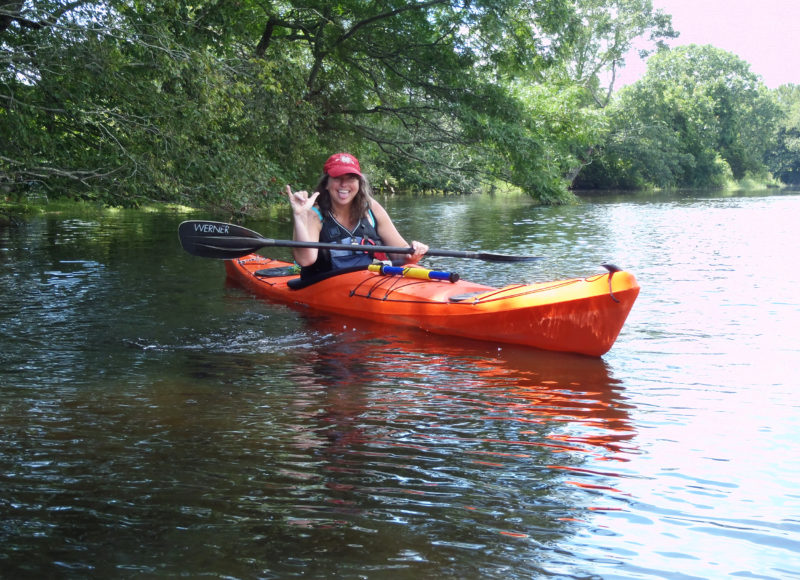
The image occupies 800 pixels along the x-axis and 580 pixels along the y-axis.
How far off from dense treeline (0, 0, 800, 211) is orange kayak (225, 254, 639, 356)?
139 inches

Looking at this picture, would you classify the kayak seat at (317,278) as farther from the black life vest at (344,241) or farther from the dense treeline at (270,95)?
the dense treeline at (270,95)

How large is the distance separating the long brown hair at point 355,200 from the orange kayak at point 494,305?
540 millimetres

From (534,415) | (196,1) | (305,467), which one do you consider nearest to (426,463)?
(305,467)

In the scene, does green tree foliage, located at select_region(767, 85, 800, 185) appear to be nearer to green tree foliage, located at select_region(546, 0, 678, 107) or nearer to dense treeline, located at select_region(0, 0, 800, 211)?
green tree foliage, located at select_region(546, 0, 678, 107)

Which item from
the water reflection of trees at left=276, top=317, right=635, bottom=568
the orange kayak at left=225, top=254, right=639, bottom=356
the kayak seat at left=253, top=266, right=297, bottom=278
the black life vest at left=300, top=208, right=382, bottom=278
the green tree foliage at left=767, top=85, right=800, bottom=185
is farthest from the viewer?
the green tree foliage at left=767, top=85, right=800, bottom=185

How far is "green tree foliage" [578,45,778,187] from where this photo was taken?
3931 centimetres

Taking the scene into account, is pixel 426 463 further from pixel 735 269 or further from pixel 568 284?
pixel 735 269

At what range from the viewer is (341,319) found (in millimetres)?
6555

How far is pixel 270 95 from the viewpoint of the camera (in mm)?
11852

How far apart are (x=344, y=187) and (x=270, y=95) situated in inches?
253

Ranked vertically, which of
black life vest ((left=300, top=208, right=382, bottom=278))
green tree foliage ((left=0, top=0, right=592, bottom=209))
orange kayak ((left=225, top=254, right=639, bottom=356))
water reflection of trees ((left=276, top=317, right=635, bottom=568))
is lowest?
water reflection of trees ((left=276, top=317, right=635, bottom=568))

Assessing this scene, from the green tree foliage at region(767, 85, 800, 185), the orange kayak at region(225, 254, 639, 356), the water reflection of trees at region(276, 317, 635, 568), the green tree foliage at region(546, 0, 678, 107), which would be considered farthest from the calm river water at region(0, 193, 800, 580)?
the green tree foliage at region(767, 85, 800, 185)

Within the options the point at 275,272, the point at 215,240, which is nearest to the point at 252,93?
the point at 275,272

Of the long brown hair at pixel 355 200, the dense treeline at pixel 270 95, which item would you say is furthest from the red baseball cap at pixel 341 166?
the dense treeline at pixel 270 95
